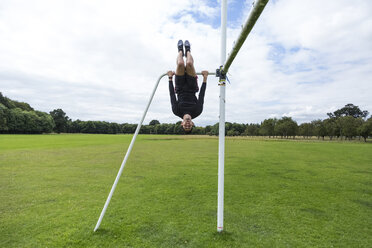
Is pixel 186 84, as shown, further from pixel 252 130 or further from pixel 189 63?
pixel 252 130

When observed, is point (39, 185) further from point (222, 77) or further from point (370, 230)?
point (370, 230)

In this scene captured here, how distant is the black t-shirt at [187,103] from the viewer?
186 inches

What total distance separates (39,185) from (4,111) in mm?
78227

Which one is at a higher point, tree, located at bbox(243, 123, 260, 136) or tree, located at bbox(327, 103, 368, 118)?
tree, located at bbox(327, 103, 368, 118)

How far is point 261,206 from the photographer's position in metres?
6.45

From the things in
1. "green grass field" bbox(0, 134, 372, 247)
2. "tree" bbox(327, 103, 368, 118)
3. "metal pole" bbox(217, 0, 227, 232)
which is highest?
"tree" bbox(327, 103, 368, 118)

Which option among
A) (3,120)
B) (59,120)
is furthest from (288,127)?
(59,120)

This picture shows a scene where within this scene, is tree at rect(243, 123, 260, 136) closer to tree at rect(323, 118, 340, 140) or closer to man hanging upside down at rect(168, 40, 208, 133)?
tree at rect(323, 118, 340, 140)

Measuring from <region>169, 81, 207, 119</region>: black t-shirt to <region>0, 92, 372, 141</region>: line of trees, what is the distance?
3070 centimetres

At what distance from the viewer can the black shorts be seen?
4.60m

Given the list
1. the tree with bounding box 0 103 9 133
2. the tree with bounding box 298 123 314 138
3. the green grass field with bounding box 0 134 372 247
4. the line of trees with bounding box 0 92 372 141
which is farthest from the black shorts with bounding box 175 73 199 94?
the tree with bounding box 0 103 9 133

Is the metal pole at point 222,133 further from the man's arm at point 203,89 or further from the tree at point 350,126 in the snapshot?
the tree at point 350,126

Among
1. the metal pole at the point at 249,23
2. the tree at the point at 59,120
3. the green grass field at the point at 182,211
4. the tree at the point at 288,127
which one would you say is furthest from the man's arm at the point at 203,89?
the tree at the point at 59,120

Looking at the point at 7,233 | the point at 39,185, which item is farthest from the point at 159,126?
the point at 7,233
